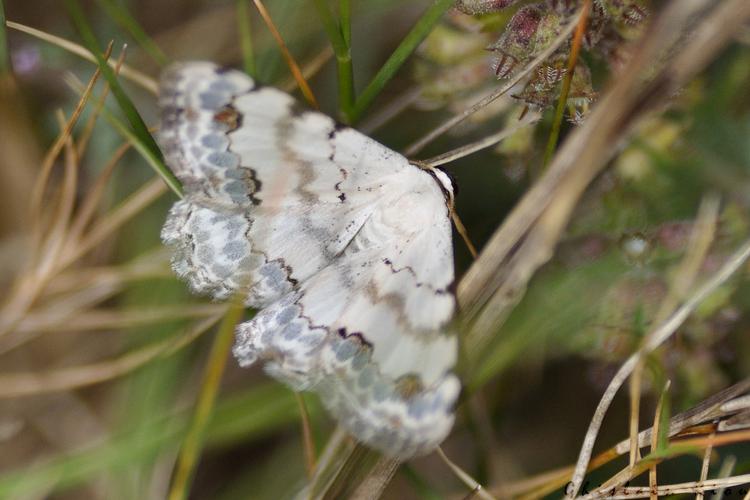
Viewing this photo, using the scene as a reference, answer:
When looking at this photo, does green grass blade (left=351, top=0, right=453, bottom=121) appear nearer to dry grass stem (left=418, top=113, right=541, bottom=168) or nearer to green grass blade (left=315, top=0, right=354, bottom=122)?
green grass blade (left=315, top=0, right=354, bottom=122)

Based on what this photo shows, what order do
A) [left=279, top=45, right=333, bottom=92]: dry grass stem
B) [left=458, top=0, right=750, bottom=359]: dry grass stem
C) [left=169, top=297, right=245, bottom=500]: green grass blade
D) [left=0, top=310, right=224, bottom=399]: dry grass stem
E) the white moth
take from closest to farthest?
[left=458, top=0, right=750, bottom=359]: dry grass stem, the white moth, [left=169, top=297, right=245, bottom=500]: green grass blade, [left=279, top=45, right=333, bottom=92]: dry grass stem, [left=0, top=310, right=224, bottom=399]: dry grass stem

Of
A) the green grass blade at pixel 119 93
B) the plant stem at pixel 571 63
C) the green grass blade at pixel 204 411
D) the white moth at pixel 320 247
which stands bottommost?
the green grass blade at pixel 204 411

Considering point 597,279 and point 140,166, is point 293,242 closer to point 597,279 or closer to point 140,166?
point 597,279

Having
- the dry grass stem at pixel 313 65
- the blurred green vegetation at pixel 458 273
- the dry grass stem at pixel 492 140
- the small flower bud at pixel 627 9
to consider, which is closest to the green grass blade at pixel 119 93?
the blurred green vegetation at pixel 458 273

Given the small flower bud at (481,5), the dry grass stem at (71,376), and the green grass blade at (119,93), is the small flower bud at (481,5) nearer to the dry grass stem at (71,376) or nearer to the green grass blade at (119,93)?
the green grass blade at (119,93)

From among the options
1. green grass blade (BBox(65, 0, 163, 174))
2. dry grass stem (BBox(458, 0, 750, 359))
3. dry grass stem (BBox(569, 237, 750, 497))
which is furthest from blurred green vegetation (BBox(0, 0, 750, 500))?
dry grass stem (BBox(458, 0, 750, 359))
